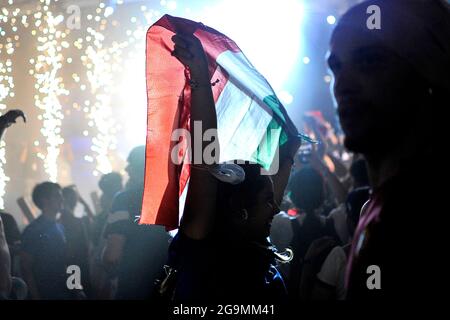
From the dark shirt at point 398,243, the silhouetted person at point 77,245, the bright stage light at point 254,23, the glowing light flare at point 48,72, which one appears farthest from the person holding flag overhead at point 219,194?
the bright stage light at point 254,23

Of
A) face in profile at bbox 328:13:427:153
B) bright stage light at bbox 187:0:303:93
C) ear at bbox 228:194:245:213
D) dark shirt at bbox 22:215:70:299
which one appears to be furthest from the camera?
bright stage light at bbox 187:0:303:93

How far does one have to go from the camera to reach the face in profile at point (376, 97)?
157 cm

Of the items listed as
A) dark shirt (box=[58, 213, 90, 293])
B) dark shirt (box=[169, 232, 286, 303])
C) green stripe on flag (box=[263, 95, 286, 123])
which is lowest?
dark shirt (box=[58, 213, 90, 293])

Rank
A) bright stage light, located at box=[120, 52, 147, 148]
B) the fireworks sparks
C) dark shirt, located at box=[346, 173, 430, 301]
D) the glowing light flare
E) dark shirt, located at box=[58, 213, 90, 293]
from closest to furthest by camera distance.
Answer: dark shirt, located at box=[346, 173, 430, 301] < dark shirt, located at box=[58, 213, 90, 293] < the fireworks sparks < the glowing light flare < bright stage light, located at box=[120, 52, 147, 148]

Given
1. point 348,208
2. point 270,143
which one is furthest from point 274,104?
point 348,208

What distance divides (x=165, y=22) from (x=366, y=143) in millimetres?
1425

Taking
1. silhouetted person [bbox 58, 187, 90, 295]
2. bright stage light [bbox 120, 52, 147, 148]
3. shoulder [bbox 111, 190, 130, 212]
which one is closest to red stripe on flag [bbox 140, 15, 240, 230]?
shoulder [bbox 111, 190, 130, 212]

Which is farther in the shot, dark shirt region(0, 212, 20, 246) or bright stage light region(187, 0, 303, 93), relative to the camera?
Answer: bright stage light region(187, 0, 303, 93)

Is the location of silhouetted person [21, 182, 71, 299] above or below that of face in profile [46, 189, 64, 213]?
below

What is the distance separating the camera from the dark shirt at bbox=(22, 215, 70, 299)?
5.14 m

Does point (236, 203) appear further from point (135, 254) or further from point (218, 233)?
point (135, 254)

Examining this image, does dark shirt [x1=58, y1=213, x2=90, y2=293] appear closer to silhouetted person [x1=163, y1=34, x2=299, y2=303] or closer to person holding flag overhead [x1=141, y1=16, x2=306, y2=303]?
person holding flag overhead [x1=141, y1=16, x2=306, y2=303]

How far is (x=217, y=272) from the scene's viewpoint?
248cm

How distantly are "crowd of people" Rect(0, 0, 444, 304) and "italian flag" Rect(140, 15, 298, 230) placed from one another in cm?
16
